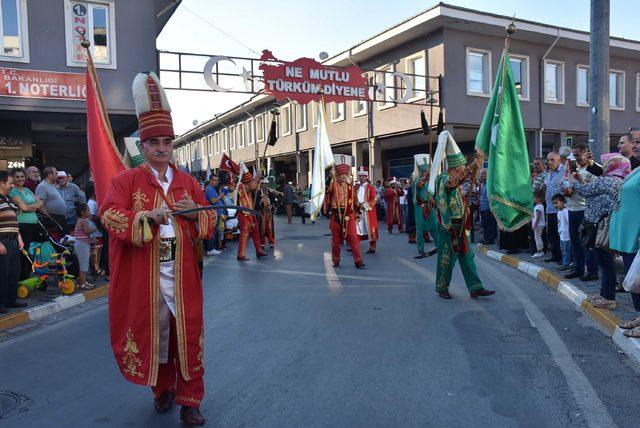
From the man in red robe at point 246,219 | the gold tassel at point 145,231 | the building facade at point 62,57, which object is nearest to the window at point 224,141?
the building facade at point 62,57

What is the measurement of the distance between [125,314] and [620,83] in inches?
1105

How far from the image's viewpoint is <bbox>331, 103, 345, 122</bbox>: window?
88.2 ft

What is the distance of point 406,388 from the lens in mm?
3967

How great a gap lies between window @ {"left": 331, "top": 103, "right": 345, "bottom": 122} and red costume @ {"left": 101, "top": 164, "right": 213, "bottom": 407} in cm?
2394

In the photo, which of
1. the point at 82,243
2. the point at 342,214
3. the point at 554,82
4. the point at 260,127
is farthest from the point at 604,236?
the point at 260,127

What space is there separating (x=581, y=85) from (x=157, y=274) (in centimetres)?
2590

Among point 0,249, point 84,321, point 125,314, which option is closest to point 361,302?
point 84,321

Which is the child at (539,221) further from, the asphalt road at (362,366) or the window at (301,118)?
the window at (301,118)

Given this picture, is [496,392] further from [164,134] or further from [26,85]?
[26,85]

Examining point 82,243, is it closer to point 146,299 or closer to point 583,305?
point 146,299

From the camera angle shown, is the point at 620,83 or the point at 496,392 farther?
the point at 620,83

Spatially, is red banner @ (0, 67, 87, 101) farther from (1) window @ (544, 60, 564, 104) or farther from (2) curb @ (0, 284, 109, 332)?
(1) window @ (544, 60, 564, 104)

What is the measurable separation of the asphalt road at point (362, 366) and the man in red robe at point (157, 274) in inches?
17.1

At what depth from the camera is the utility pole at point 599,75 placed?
800 centimetres
